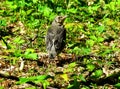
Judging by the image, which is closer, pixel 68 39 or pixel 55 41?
pixel 55 41

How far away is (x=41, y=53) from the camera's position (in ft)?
23.8

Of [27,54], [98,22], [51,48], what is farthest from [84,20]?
[27,54]

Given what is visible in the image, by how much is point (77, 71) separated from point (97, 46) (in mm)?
1552

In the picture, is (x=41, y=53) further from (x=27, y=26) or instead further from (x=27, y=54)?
(x=27, y=54)

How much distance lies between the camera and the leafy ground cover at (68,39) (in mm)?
6012

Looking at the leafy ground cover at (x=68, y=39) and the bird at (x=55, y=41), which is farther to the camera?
the bird at (x=55, y=41)

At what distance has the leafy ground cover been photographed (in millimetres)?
6012

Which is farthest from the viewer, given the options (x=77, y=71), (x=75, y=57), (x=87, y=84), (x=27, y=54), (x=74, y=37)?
(x=74, y=37)

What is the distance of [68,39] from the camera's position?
813cm

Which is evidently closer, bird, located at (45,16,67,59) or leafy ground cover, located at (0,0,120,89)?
leafy ground cover, located at (0,0,120,89)

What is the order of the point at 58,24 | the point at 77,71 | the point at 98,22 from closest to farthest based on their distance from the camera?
the point at 77,71 < the point at 58,24 < the point at 98,22

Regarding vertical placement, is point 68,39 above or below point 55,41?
below

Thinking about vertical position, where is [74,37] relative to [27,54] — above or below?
below

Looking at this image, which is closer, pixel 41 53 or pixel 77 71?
pixel 77 71
